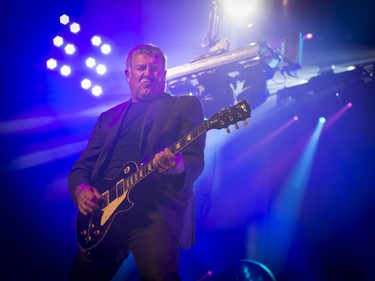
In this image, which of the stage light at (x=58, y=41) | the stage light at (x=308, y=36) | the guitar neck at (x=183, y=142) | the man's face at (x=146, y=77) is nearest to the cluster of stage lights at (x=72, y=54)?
the stage light at (x=58, y=41)

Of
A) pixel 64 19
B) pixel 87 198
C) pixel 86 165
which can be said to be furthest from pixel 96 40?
pixel 87 198

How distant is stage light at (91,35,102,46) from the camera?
4755mm

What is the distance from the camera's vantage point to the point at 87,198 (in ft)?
7.79

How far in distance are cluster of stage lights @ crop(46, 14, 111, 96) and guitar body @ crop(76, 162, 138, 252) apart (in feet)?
8.24

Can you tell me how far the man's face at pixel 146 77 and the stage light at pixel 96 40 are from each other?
1891 mm

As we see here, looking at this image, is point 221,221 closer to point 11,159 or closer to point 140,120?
point 140,120

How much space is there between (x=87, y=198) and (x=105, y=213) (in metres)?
0.19

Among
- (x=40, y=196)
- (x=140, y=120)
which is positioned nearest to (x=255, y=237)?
(x=140, y=120)

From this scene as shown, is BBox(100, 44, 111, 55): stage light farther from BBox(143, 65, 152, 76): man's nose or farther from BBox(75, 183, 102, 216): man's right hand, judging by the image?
BBox(75, 183, 102, 216): man's right hand

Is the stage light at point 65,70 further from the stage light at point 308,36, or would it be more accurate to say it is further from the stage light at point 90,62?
the stage light at point 308,36

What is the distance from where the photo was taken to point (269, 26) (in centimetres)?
550

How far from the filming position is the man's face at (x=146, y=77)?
3.02 m

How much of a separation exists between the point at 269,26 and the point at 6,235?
16.2 ft

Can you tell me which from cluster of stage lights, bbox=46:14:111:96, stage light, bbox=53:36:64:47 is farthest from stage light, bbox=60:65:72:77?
stage light, bbox=53:36:64:47
